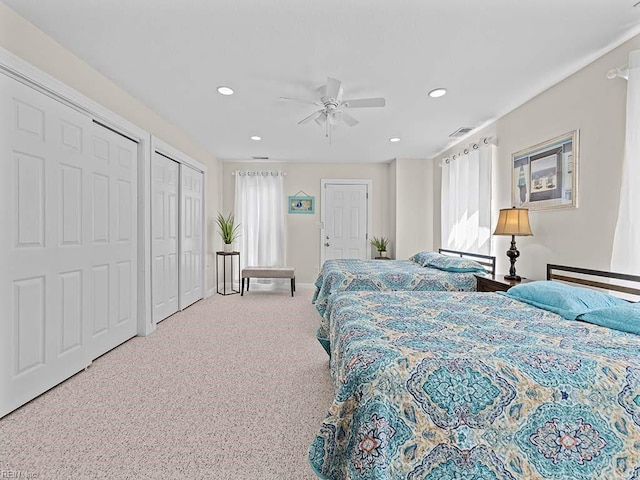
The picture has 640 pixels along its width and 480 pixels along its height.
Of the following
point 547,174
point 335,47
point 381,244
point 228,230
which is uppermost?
point 335,47

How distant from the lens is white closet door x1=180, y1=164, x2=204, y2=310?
14.6 ft

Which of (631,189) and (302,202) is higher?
(302,202)

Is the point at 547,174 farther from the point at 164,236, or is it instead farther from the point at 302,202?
the point at 164,236

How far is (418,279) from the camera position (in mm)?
3277

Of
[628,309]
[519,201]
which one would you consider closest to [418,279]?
[519,201]

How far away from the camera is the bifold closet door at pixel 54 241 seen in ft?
6.44

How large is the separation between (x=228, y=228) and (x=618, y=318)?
17.3 feet

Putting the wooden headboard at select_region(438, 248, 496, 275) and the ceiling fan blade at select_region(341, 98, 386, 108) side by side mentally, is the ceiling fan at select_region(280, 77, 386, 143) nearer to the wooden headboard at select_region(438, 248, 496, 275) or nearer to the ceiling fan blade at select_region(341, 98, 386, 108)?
the ceiling fan blade at select_region(341, 98, 386, 108)

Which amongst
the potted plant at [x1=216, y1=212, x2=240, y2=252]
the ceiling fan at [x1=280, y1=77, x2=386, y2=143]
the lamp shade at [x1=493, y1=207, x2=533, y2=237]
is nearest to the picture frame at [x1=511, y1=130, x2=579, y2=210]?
the lamp shade at [x1=493, y1=207, x2=533, y2=237]

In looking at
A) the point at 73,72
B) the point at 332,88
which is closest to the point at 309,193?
the point at 332,88

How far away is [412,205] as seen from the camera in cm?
588

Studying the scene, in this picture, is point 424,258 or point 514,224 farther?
point 424,258

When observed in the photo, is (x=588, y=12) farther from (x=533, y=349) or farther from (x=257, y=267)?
(x=257, y=267)

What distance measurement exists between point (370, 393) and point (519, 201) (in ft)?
10.4
